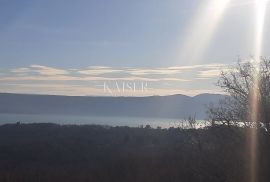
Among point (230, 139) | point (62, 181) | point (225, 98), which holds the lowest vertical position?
point (62, 181)

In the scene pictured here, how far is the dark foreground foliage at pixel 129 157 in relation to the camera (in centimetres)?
1542

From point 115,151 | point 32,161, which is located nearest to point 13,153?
point 32,161

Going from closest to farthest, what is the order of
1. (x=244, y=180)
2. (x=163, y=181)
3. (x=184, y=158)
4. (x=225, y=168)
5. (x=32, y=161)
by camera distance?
(x=244, y=180), (x=225, y=168), (x=163, y=181), (x=184, y=158), (x=32, y=161)

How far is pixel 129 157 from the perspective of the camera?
4312 centimetres

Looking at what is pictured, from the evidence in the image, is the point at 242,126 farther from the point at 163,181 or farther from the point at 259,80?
the point at 163,181

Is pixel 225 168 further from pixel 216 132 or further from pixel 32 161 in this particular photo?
pixel 32 161

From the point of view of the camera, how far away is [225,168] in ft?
51.6

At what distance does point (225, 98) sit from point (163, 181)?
9.42m

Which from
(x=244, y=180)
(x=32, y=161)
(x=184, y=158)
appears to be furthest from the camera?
(x=32, y=161)

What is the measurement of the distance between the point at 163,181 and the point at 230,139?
952cm

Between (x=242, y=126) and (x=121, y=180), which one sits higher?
(x=242, y=126)

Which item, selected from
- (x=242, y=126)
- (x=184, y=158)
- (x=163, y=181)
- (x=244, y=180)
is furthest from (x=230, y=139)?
(x=184, y=158)

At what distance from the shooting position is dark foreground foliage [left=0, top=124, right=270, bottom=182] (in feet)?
50.6

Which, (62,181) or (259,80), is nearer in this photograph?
(259,80)
